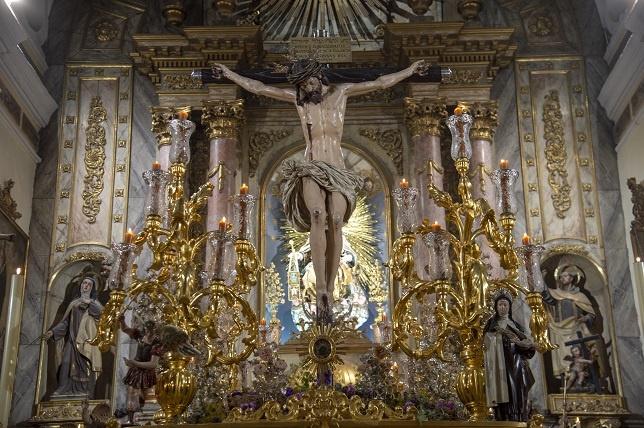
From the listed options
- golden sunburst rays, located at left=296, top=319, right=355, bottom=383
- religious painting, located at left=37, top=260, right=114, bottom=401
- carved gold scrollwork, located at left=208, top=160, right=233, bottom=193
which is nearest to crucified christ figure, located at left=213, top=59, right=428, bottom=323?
golden sunburst rays, located at left=296, top=319, right=355, bottom=383

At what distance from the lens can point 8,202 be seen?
12.8 metres

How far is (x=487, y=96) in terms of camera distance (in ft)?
46.4

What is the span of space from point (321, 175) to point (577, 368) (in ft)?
21.9

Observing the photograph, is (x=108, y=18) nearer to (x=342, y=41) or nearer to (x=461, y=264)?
(x=342, y=41)

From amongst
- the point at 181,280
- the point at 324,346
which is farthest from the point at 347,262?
the point at 324,346

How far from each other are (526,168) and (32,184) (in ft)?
25.3

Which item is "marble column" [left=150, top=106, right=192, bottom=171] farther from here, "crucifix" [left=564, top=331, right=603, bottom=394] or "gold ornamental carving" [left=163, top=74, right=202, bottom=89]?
"crucifix" [left=564, top=331, right=603, bottom=394]

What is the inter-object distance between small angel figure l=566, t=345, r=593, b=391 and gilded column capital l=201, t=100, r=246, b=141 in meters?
5.98

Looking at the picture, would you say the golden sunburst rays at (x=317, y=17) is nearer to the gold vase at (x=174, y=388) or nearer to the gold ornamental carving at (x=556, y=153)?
the gold ornamental carving at (x=556, y=153)

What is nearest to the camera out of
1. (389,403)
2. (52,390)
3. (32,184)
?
(389,403)

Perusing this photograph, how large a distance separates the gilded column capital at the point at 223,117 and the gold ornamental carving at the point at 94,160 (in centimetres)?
176

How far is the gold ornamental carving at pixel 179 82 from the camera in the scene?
47.0 ft

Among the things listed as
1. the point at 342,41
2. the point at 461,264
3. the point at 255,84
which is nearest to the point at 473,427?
the point at 461,264

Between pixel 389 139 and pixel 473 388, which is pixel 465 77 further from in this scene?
pixel 473 388
